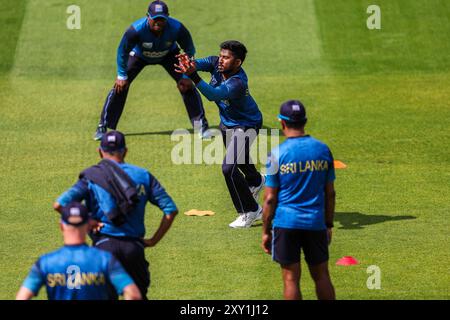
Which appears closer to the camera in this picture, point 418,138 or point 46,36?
point 418,138

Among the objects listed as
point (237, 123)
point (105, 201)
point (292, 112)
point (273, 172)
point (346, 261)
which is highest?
point (292, 112)

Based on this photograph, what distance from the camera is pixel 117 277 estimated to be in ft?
26.6

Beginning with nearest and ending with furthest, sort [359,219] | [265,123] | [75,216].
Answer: [75,216], [359,219], [265,123]

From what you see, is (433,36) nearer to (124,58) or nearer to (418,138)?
(418,138)

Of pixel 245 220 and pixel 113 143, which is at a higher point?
pixel 113 143

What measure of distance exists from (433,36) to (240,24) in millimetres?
4447

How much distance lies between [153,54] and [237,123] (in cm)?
407

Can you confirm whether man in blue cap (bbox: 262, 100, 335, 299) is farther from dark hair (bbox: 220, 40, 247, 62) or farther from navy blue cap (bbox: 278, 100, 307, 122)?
dark hair (bbox: 220, 40, 247, 62)

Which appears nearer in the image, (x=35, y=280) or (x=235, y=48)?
(x=35, y=280)

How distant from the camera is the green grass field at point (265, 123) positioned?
12.4 metres

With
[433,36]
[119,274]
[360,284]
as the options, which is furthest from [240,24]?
[119,274]

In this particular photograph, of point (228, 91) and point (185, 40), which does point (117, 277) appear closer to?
point (228, 91)

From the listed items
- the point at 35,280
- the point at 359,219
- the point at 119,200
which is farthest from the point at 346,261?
the point at 35,280
